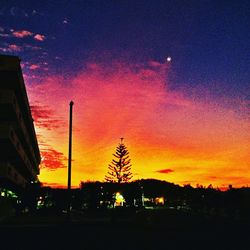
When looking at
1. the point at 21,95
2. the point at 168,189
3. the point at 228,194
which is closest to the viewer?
the point at 21,95

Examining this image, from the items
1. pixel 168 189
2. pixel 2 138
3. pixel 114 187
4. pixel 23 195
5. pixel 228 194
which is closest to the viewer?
pixel 2 138

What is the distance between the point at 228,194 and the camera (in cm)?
5591

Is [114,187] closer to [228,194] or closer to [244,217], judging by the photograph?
[228,194]

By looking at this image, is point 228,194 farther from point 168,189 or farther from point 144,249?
→ point 168,189

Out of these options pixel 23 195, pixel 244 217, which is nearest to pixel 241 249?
pixel 244 217

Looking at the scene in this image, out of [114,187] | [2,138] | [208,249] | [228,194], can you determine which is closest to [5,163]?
[2,138]

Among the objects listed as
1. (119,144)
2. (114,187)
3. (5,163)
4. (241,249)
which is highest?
(119,144)

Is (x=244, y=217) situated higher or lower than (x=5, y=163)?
lower

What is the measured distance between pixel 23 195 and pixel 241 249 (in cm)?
4257

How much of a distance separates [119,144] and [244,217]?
211 feet

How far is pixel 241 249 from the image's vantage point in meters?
13.0

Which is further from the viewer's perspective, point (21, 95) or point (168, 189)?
point (168, 189)

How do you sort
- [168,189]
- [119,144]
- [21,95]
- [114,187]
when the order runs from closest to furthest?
[21,95] < [114,187] < [119,144] < [168,189]

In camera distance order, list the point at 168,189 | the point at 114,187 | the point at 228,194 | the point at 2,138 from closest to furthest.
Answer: the point at 2,138 < the point at 228,194 < the point at 114,187 < the point at 168,189
